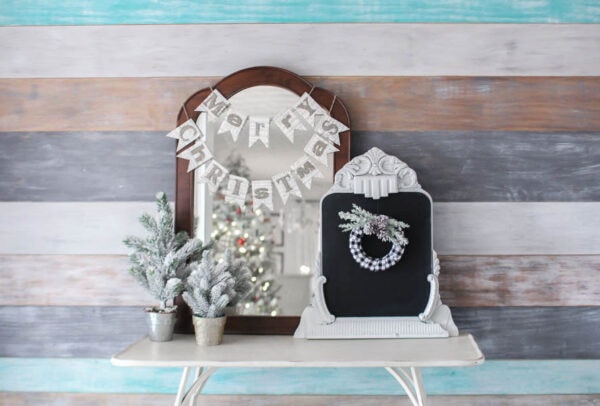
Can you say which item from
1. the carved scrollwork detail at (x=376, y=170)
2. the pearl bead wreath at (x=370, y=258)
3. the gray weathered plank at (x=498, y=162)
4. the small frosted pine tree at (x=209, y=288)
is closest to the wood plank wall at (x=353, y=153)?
the gray weathered plank at (x=498, y=162)

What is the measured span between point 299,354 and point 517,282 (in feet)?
2.66

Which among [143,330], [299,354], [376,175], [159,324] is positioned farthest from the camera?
[143,330]

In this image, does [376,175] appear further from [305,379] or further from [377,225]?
[305,379]

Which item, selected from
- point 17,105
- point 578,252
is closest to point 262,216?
point 17,105

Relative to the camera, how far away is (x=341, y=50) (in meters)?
1.82

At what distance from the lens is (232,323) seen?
1728mm

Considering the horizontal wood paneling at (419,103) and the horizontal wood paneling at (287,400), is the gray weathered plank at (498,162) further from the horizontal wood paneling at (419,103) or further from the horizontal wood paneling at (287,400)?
the horizontal wood paneling at (287,400)

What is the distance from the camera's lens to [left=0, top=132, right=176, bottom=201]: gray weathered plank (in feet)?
5.96

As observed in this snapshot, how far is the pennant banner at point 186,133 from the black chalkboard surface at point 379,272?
496mm

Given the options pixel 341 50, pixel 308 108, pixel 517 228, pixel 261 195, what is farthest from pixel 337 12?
pixel 517 228

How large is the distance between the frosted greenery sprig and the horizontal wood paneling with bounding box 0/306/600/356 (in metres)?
0.36

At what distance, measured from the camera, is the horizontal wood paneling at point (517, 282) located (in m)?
1.78

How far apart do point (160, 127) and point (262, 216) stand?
478 mm

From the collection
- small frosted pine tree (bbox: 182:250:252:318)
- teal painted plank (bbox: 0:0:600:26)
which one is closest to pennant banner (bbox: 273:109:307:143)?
teal painted plank (bbox: 0:0:600:26)
